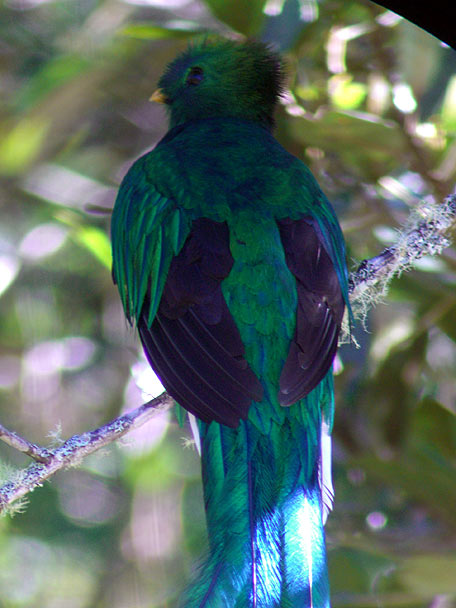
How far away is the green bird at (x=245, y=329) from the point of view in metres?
1.53

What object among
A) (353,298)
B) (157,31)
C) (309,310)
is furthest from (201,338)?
(157,31)

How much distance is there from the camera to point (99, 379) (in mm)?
3744

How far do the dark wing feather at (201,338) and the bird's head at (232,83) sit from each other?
0.81m

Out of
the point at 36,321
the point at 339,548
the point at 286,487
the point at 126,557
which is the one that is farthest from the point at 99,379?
the point at 286,487

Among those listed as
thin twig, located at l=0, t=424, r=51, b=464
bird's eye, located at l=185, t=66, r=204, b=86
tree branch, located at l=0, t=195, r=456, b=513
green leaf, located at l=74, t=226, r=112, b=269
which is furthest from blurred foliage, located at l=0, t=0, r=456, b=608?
thin twig, located at l=0, t=424, r=51, b=464

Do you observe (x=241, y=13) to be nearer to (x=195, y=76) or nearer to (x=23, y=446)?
(x=195, y=76)

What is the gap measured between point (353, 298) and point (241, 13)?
43.5 inches

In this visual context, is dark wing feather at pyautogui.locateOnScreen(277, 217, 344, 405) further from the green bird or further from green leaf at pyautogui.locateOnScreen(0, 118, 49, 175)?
green leaf at pyautogui.locateOnScreen(0, 118, 49, 175)

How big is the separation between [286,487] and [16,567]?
2.31 meters

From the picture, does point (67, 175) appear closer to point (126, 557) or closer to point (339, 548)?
point (126, 557)

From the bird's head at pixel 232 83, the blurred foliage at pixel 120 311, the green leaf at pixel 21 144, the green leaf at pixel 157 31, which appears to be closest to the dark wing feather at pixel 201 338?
the bird's head at pixel 232 83

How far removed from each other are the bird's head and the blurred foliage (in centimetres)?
10

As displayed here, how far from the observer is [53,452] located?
5.48 ft

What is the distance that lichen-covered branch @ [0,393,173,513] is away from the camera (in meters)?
1.57
